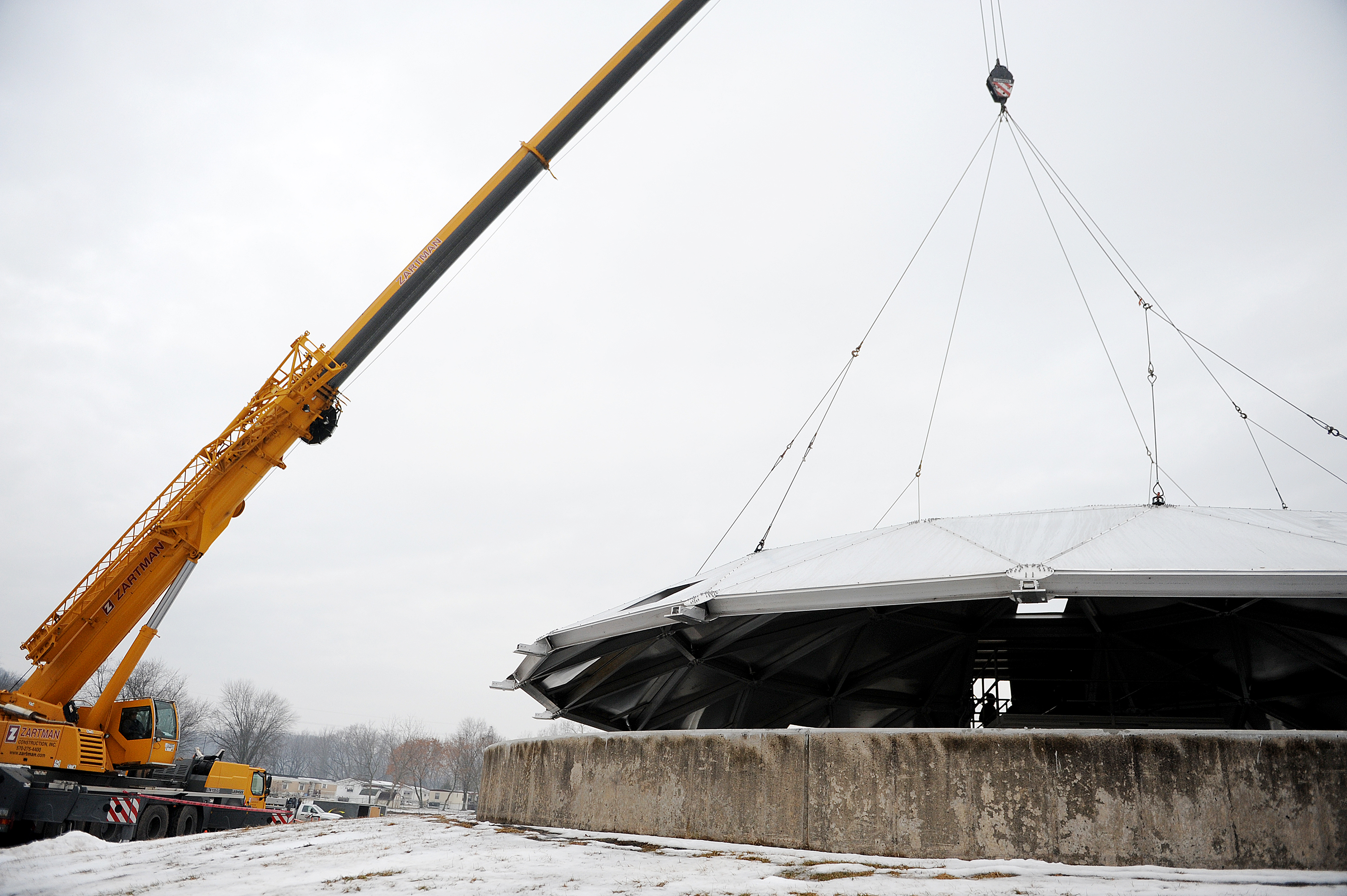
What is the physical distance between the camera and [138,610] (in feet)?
58.0

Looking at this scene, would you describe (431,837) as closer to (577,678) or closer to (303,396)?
(577,678)

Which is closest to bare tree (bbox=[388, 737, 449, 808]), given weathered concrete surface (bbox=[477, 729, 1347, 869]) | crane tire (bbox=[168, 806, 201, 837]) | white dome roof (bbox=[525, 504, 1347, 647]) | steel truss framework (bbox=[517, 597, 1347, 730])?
crane tire (bbox=[168, 806, 201, 837])

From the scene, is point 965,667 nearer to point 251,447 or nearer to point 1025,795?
point 1025,795

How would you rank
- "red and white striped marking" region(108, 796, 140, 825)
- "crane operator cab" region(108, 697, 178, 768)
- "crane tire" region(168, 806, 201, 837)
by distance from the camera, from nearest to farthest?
"red and white striped marking" region(108, 796, 140, 825) → "crane tire" region(168, 806, 201, 837) → "crane operator cab" region(108, 697, 178, 768)

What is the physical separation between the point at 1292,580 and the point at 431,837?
1004 cm

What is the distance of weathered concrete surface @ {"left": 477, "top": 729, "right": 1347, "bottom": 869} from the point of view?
685 centimetres

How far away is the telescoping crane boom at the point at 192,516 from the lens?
667 inches

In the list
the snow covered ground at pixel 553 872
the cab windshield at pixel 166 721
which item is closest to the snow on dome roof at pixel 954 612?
the snow covered ground at pixel 553 872

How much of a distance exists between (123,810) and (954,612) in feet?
58.9

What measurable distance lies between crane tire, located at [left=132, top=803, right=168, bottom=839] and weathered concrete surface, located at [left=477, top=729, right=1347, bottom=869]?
1498cm

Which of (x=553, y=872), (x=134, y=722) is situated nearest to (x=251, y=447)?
(x=134, y=722)

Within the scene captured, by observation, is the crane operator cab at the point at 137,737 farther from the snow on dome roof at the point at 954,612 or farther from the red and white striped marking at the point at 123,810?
the snow on dome roof at the point at 954,612

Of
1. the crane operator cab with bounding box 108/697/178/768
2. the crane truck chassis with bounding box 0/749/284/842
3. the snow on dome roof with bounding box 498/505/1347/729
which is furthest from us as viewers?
the crane operator cab with bounding box 108/697/178/768

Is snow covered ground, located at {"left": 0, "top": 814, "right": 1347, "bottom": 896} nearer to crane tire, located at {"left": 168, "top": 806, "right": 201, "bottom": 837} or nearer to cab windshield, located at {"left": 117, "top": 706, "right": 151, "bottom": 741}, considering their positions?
crane tire, located at {"left": 168, "top": 806, "right": 201, "bottom": 837}
